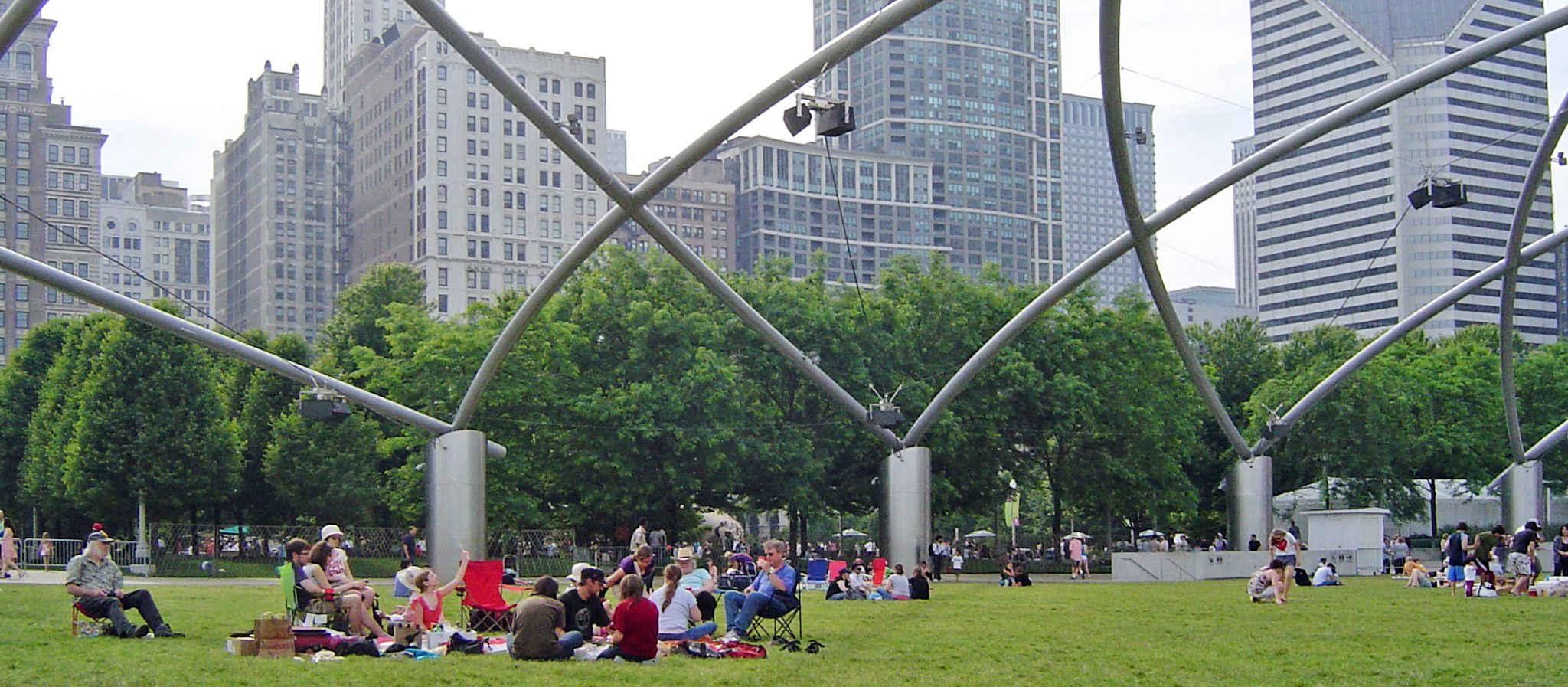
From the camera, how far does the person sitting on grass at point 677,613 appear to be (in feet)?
55.7

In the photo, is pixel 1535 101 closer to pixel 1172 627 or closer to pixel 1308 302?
pixel 1308 302

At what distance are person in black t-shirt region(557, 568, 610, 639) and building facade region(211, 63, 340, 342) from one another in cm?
15776

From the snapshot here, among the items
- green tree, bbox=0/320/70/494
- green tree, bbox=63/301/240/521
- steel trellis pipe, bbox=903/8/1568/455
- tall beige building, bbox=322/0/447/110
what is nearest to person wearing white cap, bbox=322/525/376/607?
steel trellis pipe, bbox=903/8/1568/455

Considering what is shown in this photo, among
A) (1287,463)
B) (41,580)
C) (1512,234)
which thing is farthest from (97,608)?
(1287,463)

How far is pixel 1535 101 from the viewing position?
167750 millimetres

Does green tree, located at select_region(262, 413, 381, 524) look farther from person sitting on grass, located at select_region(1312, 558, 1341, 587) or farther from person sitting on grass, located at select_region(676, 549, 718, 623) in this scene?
person sitting on grass, located at select_region(676, 549, 718, 623)

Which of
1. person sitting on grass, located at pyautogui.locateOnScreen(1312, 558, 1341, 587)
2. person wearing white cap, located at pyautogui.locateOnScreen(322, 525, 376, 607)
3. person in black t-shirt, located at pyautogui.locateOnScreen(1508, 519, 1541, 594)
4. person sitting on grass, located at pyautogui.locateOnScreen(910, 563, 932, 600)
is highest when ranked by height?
person wearing white cap, located at pyautogui.locateOnScreen(322, 525, 376, 607)

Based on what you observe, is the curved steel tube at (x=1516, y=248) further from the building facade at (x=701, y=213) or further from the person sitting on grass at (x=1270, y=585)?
the building facade at (x=701, y=213)

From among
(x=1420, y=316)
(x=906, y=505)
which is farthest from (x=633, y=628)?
(x=1420, y=316)

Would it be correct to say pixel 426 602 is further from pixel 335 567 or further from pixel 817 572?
pixel 817 572

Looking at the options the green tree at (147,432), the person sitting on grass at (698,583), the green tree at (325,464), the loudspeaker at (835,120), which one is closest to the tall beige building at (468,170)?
the green tree at (325,464)

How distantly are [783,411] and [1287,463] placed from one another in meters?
20.4

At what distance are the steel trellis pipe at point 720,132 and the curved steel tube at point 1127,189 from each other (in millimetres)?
2198

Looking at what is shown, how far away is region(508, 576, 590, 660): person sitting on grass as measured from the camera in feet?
51.0
